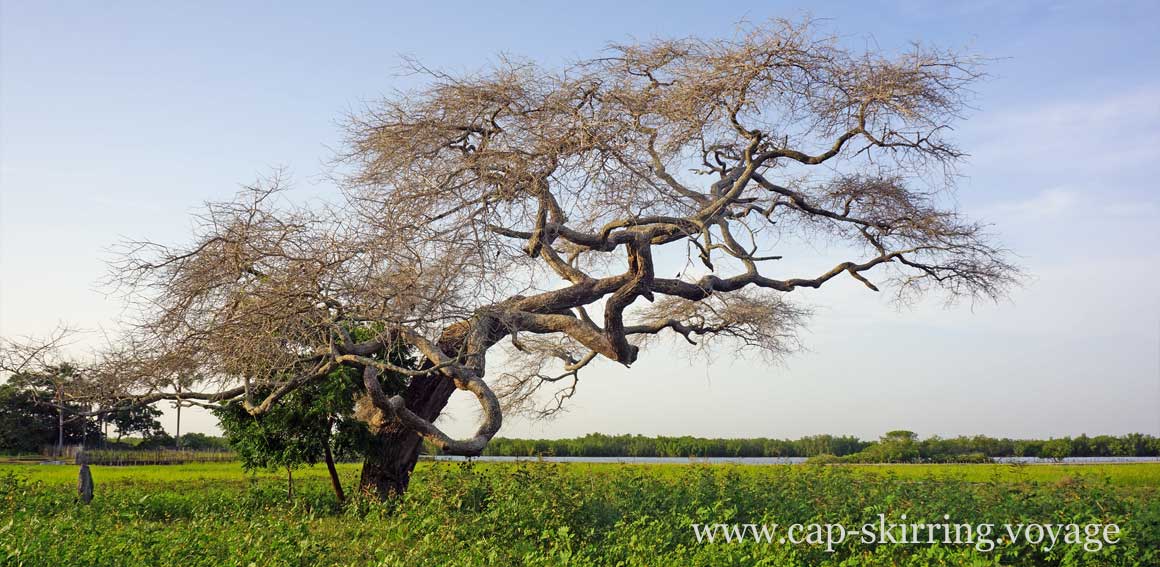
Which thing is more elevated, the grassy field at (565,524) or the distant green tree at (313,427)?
the distant green tree at (313,427)

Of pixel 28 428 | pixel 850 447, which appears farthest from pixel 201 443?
pixel 850 447

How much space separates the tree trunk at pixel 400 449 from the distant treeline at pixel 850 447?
50.9ft

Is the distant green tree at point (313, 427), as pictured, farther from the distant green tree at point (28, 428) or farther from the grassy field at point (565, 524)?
the distant green tree at point (28, 428)

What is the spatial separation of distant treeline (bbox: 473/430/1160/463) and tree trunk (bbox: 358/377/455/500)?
1551cm

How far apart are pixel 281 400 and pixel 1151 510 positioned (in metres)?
12.3

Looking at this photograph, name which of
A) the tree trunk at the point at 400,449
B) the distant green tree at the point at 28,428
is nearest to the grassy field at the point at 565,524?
the tree trunk at the point at 400,449

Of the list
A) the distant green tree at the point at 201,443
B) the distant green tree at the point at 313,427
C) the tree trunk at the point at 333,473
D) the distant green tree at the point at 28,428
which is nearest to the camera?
the distant green tree at the point at 313,427

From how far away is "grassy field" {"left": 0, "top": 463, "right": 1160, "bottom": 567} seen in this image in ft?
29.3

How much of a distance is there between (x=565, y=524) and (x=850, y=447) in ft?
86.9

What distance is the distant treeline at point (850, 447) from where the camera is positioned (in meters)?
32.1

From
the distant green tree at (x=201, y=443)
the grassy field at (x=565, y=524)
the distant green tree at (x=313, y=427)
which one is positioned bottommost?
the distant green tree at (x=201, y=443)

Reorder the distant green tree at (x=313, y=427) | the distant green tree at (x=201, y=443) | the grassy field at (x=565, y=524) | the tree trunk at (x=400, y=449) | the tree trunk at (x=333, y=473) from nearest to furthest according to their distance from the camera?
the grassy field at (x=565, y=524), the distant green tree at (x=313, y=427), the tree trunk at (x=400, y=449), the tree trunk at (x=333, y=473), the distant green tree at (x=201, y=443)

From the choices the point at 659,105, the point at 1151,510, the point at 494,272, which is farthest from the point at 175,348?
the point at 1151,510

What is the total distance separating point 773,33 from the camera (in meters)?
12.9
